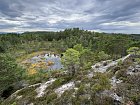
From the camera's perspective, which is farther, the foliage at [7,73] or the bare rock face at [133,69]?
the foliage at [7,73]

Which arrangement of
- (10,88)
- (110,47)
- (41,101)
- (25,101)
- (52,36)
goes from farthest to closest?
(52,36), (110,47), (10,88), (25,101), (41,101)

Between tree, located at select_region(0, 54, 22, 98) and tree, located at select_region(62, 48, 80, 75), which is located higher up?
tree, located at select_region(62, 48, 80, 75)

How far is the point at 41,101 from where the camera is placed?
46.5 feet

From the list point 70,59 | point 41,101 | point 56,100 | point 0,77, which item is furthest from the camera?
point 0,77

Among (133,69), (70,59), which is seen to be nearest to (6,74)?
(70,59)

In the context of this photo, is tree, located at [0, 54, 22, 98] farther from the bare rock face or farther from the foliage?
the bare rock face

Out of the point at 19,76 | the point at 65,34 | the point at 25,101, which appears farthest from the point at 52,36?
the point at 25,101

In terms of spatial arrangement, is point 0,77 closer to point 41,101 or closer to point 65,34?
point 41,101

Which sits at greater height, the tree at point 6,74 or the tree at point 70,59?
the tree at point 70,59

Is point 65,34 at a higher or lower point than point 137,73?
lower

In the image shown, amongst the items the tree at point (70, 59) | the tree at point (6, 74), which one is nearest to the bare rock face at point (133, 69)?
the tree at point (70, 59)

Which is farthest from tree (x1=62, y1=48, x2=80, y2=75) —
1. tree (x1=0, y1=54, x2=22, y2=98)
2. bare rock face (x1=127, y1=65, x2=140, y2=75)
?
tree (x1=0, y1=54, x2=22, y2=98)

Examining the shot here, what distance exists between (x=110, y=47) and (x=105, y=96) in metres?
39.5

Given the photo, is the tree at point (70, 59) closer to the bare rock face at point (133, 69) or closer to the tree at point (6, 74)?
the bare rock face at point (133, 69)
